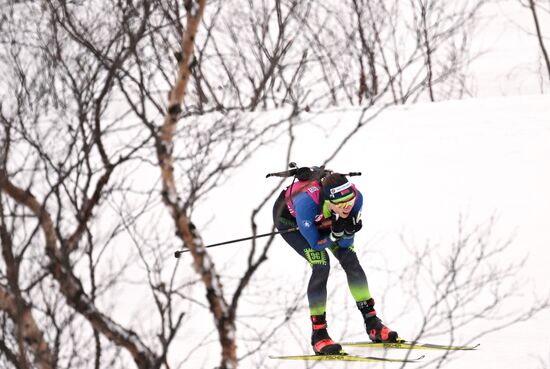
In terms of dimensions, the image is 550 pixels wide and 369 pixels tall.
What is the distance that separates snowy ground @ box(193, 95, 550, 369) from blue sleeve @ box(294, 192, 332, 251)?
114 inches

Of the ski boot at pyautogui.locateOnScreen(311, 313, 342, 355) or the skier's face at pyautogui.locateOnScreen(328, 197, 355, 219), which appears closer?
the skier's face at pyautogui.locateOnScreen(328, 197, 355, 219)

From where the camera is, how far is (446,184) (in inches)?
465

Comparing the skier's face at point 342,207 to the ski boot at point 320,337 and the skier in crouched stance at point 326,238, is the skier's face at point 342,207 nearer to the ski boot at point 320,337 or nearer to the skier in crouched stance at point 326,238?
the skier in crouched stance at point 326,238

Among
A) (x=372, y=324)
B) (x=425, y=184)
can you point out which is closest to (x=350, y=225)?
(x=372, y=324)

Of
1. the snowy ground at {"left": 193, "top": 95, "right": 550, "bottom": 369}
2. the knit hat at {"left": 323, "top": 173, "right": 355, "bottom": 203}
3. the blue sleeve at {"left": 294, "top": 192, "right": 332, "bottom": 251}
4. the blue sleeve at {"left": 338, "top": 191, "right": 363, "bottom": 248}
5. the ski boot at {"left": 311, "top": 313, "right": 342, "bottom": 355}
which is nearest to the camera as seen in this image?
the knit hat at {"left": 323, "top": 173, "right": 355, "bottom": 203}

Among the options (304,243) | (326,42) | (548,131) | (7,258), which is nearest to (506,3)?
(326,42)

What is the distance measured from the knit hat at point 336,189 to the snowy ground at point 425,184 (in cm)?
314

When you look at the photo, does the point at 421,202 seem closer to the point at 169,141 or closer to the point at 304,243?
the point at 304,243

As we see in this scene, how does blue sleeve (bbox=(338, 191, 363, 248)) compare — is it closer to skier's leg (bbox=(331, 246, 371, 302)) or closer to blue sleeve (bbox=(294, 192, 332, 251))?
skier's leg (bbox=(331, 246, 371, 302))

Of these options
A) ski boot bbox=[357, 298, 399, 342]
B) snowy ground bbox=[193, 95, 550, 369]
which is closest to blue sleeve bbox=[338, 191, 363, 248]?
ski boot bbox=[357, 298, 399, 342]

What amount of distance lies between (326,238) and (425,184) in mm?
5932

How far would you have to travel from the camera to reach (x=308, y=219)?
20.5 ft

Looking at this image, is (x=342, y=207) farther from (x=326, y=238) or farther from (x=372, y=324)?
(x=372, y=324)

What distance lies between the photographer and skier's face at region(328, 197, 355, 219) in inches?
240
